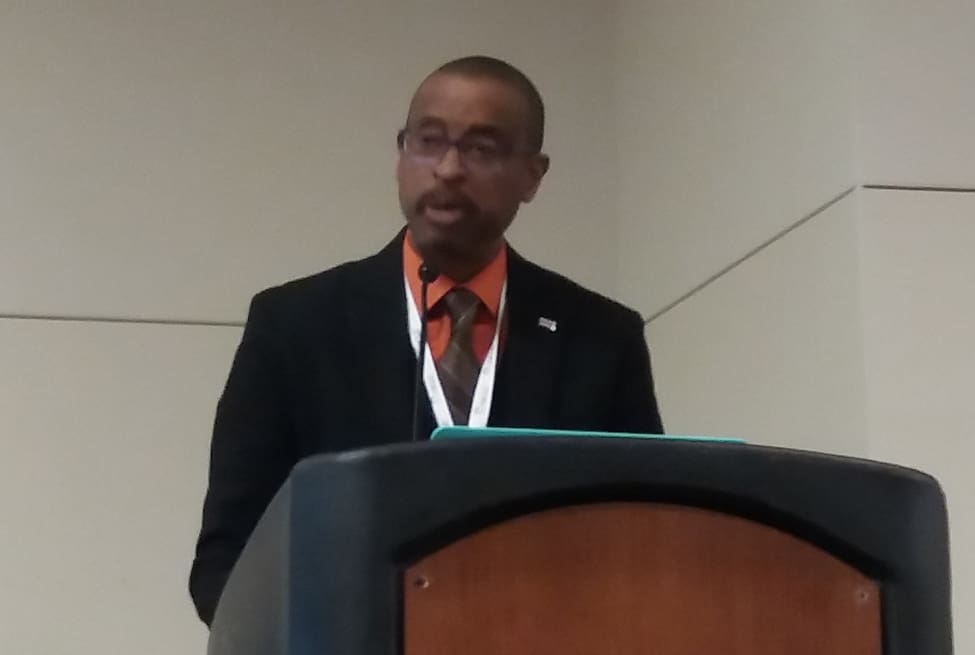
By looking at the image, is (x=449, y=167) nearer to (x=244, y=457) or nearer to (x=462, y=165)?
(x=462, y=165)

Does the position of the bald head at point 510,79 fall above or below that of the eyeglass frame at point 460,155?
above

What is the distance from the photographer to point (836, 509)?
0.81 m

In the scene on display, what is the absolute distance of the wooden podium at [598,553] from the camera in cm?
75

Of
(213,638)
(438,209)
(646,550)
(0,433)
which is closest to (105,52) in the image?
(0,433)

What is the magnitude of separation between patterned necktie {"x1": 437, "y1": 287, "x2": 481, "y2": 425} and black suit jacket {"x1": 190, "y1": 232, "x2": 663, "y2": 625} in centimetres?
3

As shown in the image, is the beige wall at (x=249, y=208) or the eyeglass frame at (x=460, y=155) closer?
the eyeglass frame at (x=460, y=155)

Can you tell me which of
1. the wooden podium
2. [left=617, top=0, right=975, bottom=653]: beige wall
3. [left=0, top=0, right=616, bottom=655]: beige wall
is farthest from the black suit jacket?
[left=0, top=0, right=616, bottom=655]: beige wall

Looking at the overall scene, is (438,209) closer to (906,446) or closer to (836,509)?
(836,509)

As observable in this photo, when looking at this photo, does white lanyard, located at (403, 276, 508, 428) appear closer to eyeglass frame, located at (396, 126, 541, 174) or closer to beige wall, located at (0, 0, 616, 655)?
eyeglass frame, located at (396, 126, 541, 174)

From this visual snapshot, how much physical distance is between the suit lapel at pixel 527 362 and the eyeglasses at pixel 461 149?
13 cm

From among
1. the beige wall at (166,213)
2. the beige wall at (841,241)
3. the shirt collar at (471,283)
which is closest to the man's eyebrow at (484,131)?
the shirt collar at (471,283)

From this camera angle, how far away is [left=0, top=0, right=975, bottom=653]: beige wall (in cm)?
241

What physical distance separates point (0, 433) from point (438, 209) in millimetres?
1885

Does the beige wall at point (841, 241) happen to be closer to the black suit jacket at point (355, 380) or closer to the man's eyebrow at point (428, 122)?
the black suit jacket at point (355, 380)
